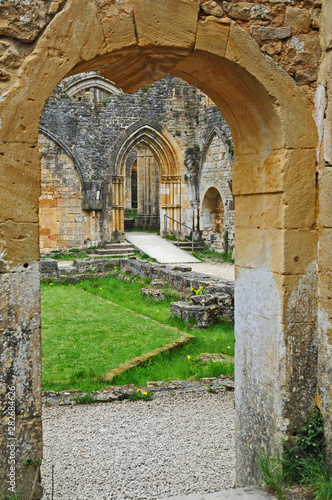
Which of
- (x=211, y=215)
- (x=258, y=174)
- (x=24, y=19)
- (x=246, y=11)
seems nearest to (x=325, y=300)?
(x=258, y=174)

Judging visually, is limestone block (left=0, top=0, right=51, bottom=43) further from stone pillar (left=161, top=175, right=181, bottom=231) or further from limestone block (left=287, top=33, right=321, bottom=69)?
stone pillar (left=161, top=175, right=181, bottom=231)

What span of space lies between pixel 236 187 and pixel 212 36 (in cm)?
119

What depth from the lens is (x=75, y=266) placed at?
15.9 m

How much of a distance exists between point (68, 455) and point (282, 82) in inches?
140

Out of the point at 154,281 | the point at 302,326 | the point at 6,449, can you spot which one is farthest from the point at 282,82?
the point at 154,281

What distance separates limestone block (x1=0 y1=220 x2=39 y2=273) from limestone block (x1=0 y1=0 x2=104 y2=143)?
0.47 m

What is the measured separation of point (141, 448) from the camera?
4.86 metres

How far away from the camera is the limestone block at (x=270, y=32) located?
3.36m

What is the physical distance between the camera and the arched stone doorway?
19.2m

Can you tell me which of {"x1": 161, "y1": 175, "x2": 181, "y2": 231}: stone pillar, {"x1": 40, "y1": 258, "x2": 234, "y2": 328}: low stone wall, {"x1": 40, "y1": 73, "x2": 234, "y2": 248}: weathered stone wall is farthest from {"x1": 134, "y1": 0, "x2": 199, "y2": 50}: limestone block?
{"x1": 161, "y1": 175, "x2": 181, "y2": 231}: stone pillar

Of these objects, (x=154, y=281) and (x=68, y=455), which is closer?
(x=68, y=455)

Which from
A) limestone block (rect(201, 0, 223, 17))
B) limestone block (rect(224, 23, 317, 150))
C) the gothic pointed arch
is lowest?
limestone block (rect(224, 23, 317, 150))

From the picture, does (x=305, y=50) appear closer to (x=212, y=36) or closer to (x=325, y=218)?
(x=212, y=36)

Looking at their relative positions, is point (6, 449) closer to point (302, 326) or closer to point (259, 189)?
point (302, 326)
